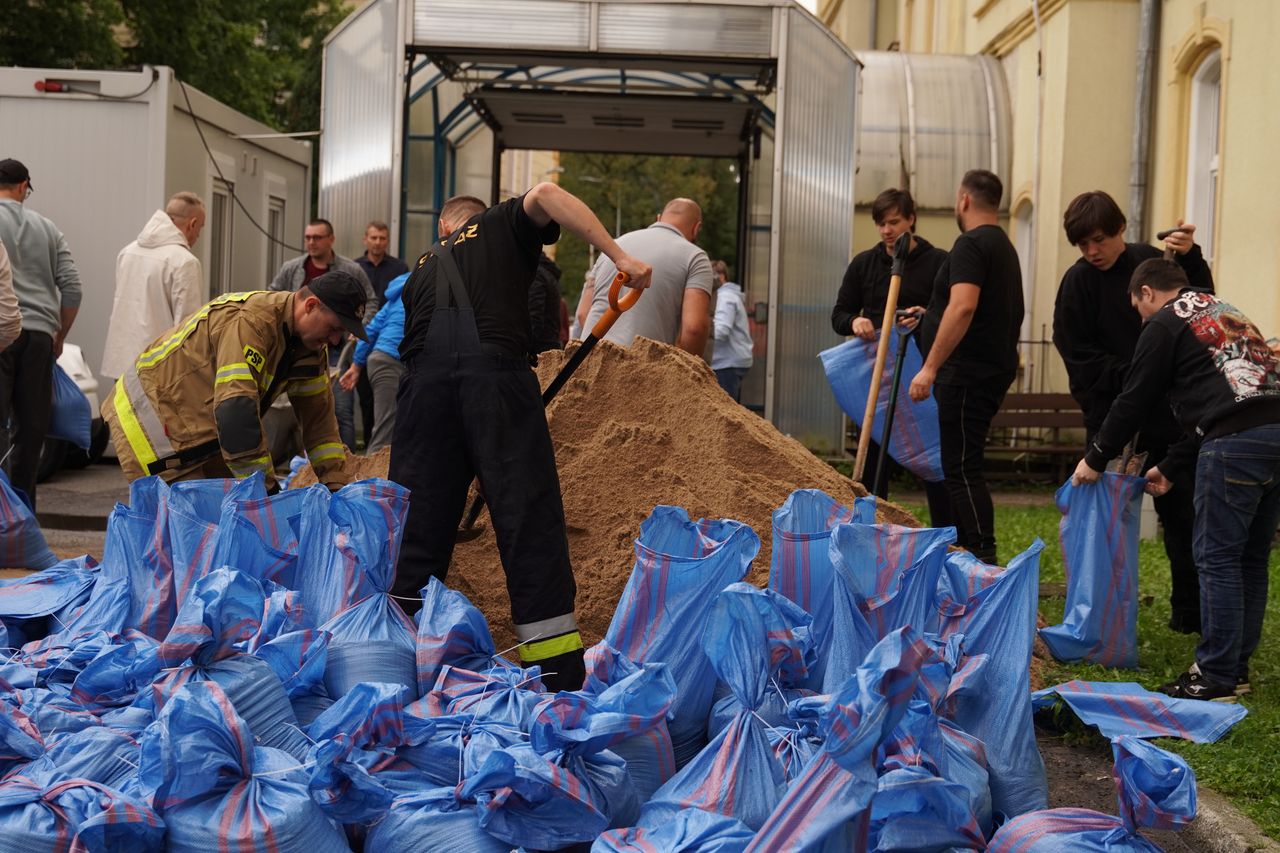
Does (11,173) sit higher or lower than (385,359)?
higher

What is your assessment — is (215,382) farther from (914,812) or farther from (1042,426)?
(1042,426)

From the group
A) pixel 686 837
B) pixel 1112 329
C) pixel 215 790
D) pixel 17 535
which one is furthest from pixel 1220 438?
pixel 17 535

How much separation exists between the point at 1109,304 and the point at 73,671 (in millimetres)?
4416

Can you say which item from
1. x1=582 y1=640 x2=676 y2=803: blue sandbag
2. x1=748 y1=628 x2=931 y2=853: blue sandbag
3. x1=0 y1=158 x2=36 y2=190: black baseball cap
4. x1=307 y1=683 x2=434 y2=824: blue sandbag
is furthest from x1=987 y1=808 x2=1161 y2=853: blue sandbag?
x1=0 y1=158 x2=36 y2=190: black baseball cap

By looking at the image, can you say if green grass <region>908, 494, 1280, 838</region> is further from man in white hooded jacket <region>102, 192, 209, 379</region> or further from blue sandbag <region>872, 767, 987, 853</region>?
man in white hooded jacket <region>102, 192, 209, 379</region>

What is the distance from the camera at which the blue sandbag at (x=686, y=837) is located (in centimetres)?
298

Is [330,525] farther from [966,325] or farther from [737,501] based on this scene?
[966,325]

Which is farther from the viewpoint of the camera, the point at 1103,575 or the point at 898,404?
the point at 898,404

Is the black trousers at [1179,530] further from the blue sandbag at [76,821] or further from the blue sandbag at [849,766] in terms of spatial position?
the blue sandbag at [76,821]

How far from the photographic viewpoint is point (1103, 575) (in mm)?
5680

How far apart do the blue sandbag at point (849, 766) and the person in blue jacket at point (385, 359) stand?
260 inches

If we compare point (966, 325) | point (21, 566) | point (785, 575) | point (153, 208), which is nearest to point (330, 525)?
point (785, 575)

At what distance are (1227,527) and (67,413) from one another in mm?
5712

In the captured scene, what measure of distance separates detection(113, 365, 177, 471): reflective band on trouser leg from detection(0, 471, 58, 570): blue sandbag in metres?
1.10
